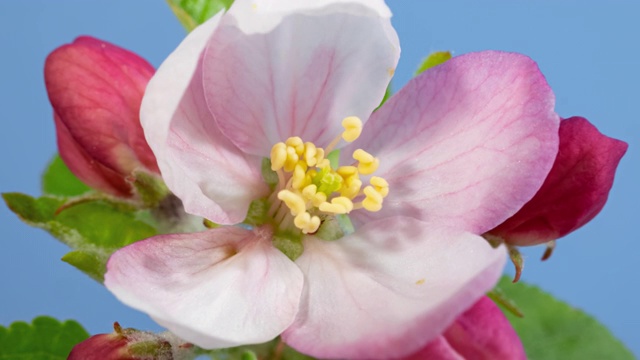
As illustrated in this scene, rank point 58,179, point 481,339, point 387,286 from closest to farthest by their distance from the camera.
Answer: point 481,339
point 387,286
point 58,179

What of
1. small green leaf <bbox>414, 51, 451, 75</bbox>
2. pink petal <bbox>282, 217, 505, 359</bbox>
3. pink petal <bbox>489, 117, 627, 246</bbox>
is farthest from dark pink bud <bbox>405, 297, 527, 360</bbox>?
small green leaf <bbox>414, 51, 451, 75</bbox>

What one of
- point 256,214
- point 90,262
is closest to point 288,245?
point 256,214

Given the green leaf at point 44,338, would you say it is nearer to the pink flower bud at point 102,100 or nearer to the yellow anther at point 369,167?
the pink flower bud at point 102,100

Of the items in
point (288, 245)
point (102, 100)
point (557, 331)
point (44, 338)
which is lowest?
point (557, 331)

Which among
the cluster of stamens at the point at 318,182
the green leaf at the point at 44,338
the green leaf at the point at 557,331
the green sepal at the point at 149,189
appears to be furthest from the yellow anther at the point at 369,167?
the green leaf at the point at 557,331

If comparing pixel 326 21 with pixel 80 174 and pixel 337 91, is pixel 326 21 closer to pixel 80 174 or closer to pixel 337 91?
pixel 337 91

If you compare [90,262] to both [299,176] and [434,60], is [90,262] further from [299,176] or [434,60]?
[434,60]

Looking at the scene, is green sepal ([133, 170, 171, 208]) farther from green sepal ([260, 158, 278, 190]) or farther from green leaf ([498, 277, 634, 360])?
green leaf ([498, 277, 634, 360])
